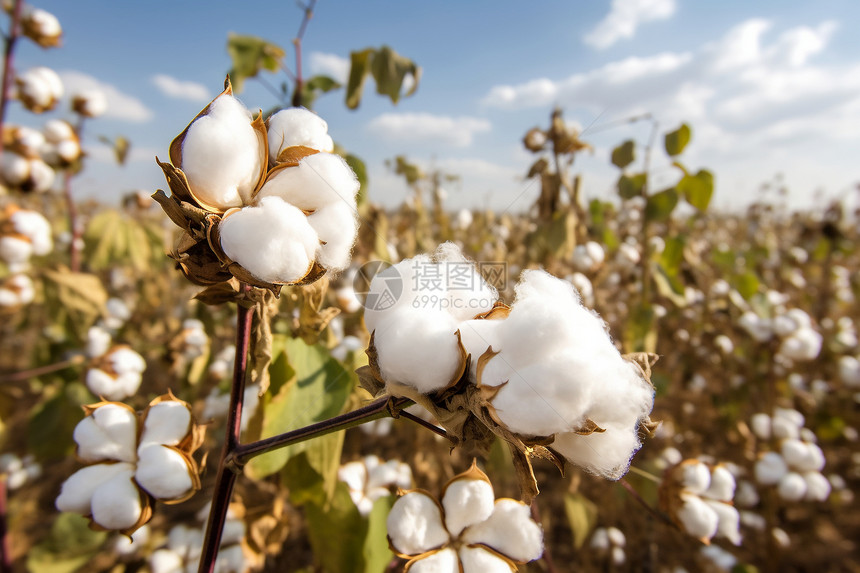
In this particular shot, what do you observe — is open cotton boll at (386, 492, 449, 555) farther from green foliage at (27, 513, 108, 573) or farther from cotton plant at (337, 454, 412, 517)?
green foliage at (27, 513, 108, 573)

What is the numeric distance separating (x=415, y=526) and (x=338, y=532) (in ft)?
1.25

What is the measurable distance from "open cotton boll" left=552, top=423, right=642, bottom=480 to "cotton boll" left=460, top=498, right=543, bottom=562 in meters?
0.27

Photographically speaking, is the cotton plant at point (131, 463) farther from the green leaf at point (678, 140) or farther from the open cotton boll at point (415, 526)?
the green leaf at point (678, 140)

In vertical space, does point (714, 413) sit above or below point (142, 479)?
below

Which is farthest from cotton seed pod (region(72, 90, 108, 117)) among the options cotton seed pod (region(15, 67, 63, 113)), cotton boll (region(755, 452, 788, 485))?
cotton boll (region(755, 452, 788, 485))

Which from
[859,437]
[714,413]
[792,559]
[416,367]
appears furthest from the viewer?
[714,413]

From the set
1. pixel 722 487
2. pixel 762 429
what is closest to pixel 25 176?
pixel 722 487

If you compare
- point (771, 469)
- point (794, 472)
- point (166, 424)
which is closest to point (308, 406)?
point (166, 424)

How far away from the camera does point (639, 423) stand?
46 cm

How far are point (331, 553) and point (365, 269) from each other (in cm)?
70

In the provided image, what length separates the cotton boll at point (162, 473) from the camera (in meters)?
0.59

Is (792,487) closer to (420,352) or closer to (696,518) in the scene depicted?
(696,518)

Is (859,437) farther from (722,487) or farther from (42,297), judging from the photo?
(42,297)

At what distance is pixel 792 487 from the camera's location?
5.75 ft
